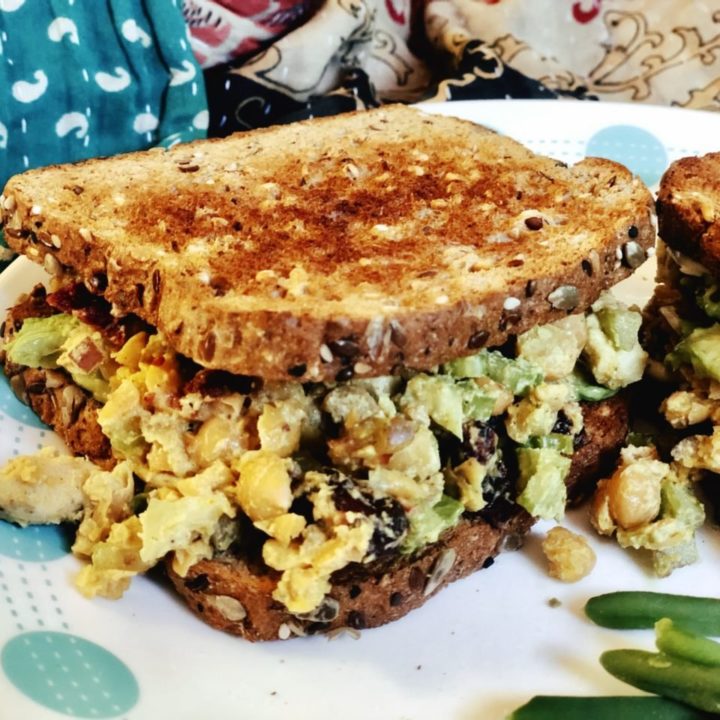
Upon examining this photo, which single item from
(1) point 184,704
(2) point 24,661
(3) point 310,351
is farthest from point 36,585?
(3) point 310,351

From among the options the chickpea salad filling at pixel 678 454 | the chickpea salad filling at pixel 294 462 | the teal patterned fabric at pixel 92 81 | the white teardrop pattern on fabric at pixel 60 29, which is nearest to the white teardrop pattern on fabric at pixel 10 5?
the teal patterned fabric at pixel 92 81

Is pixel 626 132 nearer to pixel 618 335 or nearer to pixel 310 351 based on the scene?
pixel 618 335

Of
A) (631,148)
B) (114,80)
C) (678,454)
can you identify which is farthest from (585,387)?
(114,80)

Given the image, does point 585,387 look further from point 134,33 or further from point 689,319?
point 134,33

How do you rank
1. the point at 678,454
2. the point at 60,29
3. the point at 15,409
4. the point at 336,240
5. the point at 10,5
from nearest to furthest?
the point at 336,240 < the point at 678,454 < the point at 15,409 < the point at 10,5 < the point at 60,29

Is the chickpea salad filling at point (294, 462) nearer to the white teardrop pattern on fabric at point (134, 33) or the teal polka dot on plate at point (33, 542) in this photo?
the teal polka dot on plate at point (33, 542)

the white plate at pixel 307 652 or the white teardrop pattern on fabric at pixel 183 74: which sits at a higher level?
the white teardrop pattern on fabric at pixel 183 74

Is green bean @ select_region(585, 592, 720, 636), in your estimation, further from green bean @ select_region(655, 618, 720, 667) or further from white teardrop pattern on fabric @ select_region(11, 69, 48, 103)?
white teardrop pattern on fabric @ select_region(11, 69, 48, 103)
